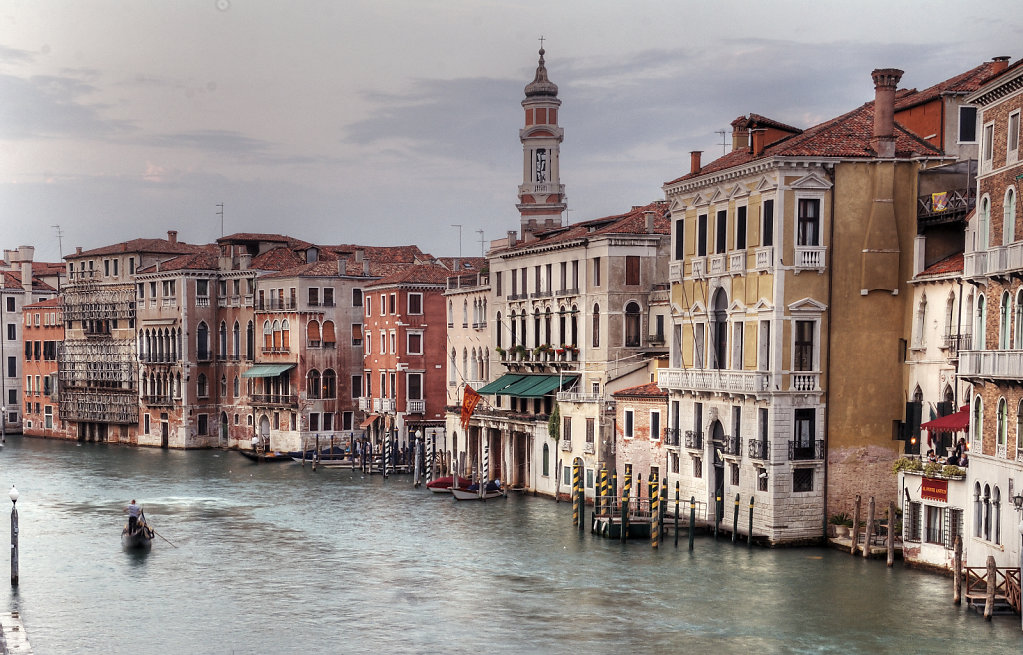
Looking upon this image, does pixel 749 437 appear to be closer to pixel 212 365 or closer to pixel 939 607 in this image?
pixel 939 607

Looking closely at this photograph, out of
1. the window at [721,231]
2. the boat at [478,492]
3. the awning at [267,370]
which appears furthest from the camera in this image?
the awning at [267,370]

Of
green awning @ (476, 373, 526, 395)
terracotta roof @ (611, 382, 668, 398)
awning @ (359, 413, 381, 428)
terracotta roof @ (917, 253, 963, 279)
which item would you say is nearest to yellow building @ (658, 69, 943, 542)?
terracotta roof @ (917, 253, 963, 279)

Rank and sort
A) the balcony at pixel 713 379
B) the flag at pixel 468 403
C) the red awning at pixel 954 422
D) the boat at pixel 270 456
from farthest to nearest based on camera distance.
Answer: the boat at pixel 270 456
the flag at pixel 468 403
the balcony at pixel 713 379
the red awning at pixel 954 422

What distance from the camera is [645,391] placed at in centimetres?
3975

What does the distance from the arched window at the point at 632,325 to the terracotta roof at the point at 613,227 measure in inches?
94.9

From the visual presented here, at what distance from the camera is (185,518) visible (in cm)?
4312

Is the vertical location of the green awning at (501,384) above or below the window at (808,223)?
below

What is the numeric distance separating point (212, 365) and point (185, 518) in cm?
3064

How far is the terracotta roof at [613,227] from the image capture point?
44.5 metres

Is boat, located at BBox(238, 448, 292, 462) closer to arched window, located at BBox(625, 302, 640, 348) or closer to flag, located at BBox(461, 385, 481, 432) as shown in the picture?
flag, located at BBox(461, 385, 481, 432)

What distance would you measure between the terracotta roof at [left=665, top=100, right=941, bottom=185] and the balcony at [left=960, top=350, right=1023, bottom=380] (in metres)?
7.67

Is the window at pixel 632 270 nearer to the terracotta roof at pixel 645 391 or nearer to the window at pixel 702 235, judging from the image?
the terracotta roof at pixel 645 391

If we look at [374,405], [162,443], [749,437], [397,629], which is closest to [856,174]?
[749,437]

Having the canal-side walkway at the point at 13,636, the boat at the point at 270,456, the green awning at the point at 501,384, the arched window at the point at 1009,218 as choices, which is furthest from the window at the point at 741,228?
the boat at the point at 270,456
